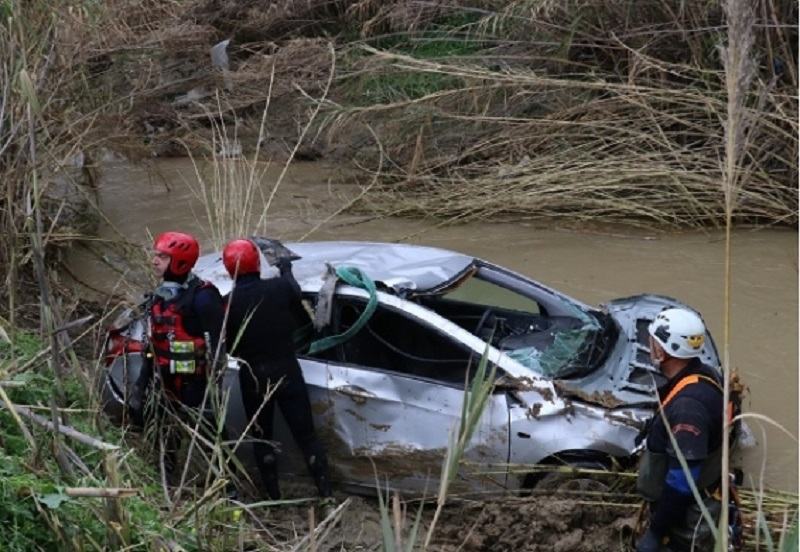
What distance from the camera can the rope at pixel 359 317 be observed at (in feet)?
19.5

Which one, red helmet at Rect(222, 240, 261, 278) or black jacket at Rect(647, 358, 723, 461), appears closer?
black jacket at Rect(647, 358, 723, 461)

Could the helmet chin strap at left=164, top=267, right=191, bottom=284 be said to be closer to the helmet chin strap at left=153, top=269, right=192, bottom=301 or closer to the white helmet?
the helmet chin strap at left=153, top=269, right=192, bottom=301

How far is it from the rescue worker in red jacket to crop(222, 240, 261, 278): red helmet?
19 cm

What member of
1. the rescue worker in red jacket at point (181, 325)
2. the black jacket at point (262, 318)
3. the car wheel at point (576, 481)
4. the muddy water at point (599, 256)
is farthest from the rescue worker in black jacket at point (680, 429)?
the muddy water at point (599, 256)

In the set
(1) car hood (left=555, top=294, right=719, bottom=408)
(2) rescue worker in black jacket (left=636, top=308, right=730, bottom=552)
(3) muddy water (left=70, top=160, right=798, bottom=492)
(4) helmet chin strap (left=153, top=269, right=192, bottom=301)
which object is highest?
(4) helmet chin strap (left=153, top=269, right=192, bottom=301)

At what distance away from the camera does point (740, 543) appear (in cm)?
476

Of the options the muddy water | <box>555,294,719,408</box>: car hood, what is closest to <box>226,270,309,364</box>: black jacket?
<box>555,294,719,408</box>: car hood

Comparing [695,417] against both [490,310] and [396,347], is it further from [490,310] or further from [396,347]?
[490,310]

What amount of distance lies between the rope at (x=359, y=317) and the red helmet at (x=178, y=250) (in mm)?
832

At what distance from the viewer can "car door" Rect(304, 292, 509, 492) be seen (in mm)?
5738

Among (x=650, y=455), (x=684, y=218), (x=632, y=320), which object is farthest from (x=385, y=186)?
(x=650, y=455)

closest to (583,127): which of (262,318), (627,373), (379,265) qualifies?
(379,265)

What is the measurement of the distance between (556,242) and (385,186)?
7.94 ft

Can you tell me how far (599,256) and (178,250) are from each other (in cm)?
631
